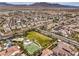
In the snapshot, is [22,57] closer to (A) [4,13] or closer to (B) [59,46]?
(B) [59,46]

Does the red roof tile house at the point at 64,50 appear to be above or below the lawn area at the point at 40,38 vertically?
below

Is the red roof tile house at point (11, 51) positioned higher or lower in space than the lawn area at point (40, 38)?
lower

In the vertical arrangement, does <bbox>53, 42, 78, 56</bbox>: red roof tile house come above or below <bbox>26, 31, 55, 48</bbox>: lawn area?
below

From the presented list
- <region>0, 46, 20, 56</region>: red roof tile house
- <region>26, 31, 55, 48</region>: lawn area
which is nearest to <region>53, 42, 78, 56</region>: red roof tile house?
<region>26, 31, 55, 48</region>: lawn area

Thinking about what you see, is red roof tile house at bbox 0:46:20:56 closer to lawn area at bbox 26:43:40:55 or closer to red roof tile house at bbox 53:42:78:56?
lawn area at bbox 26:43:40:55

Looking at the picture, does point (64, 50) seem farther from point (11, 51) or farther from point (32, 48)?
point (11, 51)

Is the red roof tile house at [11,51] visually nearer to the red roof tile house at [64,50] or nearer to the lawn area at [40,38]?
the lawn area at [40,38]

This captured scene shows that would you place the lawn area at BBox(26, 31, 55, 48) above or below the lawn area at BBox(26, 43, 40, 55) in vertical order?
above

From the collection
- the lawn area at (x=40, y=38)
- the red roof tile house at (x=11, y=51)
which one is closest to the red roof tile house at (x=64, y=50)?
the lawn area at (x=40, y=38)
